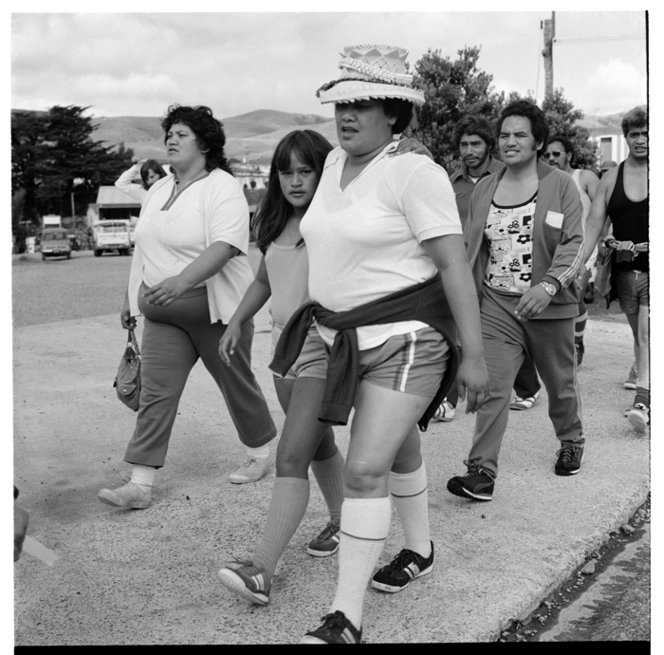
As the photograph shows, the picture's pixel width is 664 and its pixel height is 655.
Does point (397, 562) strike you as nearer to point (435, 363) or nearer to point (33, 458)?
point (435, 363)

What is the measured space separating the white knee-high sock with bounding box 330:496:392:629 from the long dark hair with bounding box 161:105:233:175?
2137 mm

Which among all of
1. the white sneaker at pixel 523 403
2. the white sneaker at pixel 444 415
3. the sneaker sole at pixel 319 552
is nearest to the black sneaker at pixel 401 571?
the sneaker sole at pixel 319 552

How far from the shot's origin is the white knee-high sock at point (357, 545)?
287cm

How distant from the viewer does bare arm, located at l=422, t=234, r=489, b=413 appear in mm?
2832

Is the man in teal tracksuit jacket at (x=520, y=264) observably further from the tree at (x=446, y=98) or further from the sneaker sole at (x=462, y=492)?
the tree at (x=446, y=98)

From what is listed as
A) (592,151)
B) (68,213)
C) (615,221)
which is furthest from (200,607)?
(68,213)

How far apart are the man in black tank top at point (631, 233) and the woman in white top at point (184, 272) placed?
2.39 m

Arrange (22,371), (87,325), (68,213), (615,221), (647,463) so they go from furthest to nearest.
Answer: (68,213), (87,325), (22,371), (615,221), (647,463)

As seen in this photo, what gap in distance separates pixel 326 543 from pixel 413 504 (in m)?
0.51

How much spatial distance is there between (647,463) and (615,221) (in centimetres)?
162

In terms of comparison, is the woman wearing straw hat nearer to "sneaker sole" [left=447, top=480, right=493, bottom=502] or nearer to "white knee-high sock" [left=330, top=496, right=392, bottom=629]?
"white knee-high sock" [left=330, top=496, right=392, bottom=629]

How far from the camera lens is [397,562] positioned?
3.39 meters

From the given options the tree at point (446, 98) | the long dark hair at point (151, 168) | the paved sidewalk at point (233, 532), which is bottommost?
the paved sidewalk at point (233, 532)

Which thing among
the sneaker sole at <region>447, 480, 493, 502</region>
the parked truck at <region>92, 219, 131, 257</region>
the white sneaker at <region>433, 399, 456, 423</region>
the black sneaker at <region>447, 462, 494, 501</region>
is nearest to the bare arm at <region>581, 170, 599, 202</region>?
the white sneaker at <region>433, 399, 456, 423</region>
